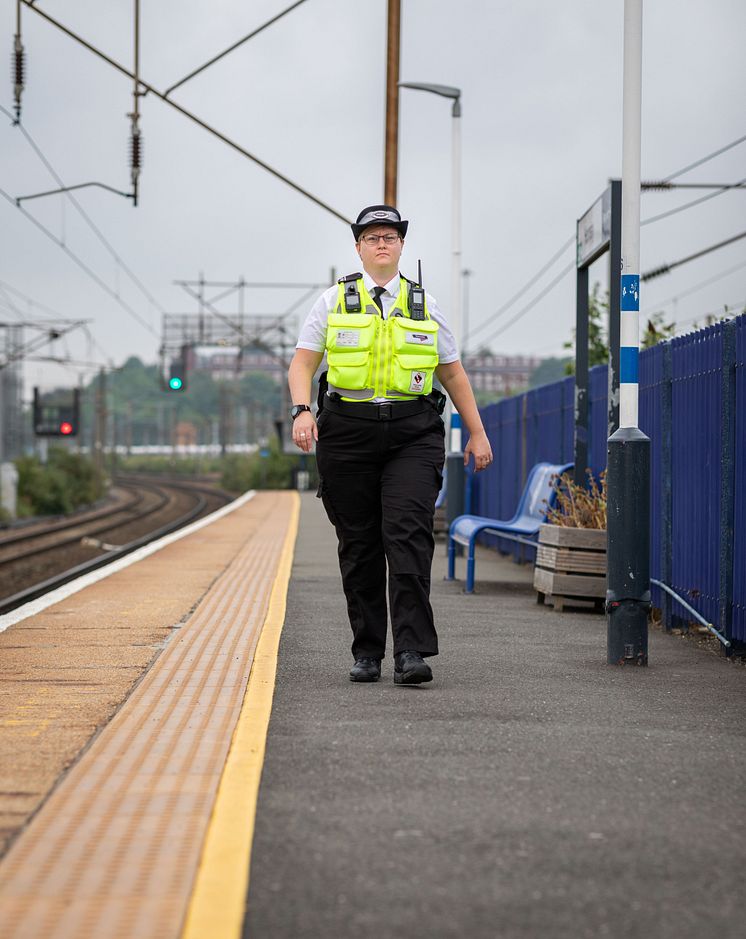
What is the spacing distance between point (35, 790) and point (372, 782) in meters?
1.00

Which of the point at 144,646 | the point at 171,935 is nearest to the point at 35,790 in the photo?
the point at 171,935

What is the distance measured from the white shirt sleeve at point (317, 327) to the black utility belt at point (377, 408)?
23 centimetres

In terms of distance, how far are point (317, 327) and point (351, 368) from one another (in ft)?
0.87

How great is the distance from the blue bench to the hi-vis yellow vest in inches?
205

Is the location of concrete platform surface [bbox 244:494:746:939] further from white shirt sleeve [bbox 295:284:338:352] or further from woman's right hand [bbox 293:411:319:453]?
white shirt sleeve [bbox 295:284:338:352]

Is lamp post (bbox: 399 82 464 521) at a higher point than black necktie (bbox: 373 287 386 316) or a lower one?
higher

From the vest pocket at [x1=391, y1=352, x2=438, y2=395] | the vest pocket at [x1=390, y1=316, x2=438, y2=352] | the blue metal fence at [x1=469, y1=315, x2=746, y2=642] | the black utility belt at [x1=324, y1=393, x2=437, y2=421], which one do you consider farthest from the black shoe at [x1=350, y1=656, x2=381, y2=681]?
the blue metal fence at [x1=469, y1=315, x2=746, y2=642]

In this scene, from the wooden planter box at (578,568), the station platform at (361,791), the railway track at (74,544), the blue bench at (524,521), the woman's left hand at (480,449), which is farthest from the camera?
the railway track at (74,544)

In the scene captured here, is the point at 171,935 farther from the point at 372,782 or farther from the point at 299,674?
the point at 299,674

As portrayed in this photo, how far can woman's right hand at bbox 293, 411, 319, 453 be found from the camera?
20.7 feet

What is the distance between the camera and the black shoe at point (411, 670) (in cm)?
643

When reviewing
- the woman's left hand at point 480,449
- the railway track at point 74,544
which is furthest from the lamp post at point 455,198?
the woman's left hand at point 480,449

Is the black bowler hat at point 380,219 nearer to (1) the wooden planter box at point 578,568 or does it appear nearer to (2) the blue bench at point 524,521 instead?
(1) the wooden planter box at point 578,568

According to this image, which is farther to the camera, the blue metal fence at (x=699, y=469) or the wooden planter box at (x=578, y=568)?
the wooden planter box at (x=578, y=568)
